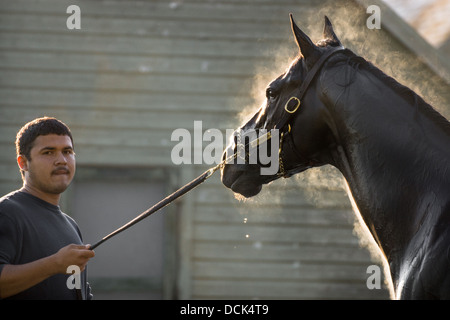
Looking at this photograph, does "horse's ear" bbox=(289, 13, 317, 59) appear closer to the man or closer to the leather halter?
the leather halter

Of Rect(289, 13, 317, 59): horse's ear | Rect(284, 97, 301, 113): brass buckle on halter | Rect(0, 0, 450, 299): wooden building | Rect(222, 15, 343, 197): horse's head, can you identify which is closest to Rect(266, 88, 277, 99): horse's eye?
Rect(222, 15, 343, 197): horse's head

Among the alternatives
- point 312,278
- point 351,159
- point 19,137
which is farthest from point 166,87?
point 351,159

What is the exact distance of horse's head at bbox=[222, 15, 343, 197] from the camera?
280 centimetres

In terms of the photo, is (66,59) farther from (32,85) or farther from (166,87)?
(166,87)

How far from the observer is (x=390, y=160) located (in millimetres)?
2557

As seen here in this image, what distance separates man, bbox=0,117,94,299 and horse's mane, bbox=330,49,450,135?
4.72 feet

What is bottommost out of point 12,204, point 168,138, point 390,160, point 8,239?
point 8,239

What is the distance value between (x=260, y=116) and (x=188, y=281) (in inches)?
185

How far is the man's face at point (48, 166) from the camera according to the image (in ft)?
9.46

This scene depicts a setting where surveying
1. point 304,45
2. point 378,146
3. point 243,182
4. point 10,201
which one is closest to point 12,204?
point 10,201

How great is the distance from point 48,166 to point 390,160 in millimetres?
1625

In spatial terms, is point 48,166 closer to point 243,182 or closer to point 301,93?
point 243,182

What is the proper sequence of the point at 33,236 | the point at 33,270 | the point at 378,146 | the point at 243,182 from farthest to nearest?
the point at 243,182 < the point at 33,236 < the point at 378,146 < the point at 33,270

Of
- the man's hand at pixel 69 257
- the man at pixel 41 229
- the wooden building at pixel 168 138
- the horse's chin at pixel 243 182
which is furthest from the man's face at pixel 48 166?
the wooden building at pixel 168 138
